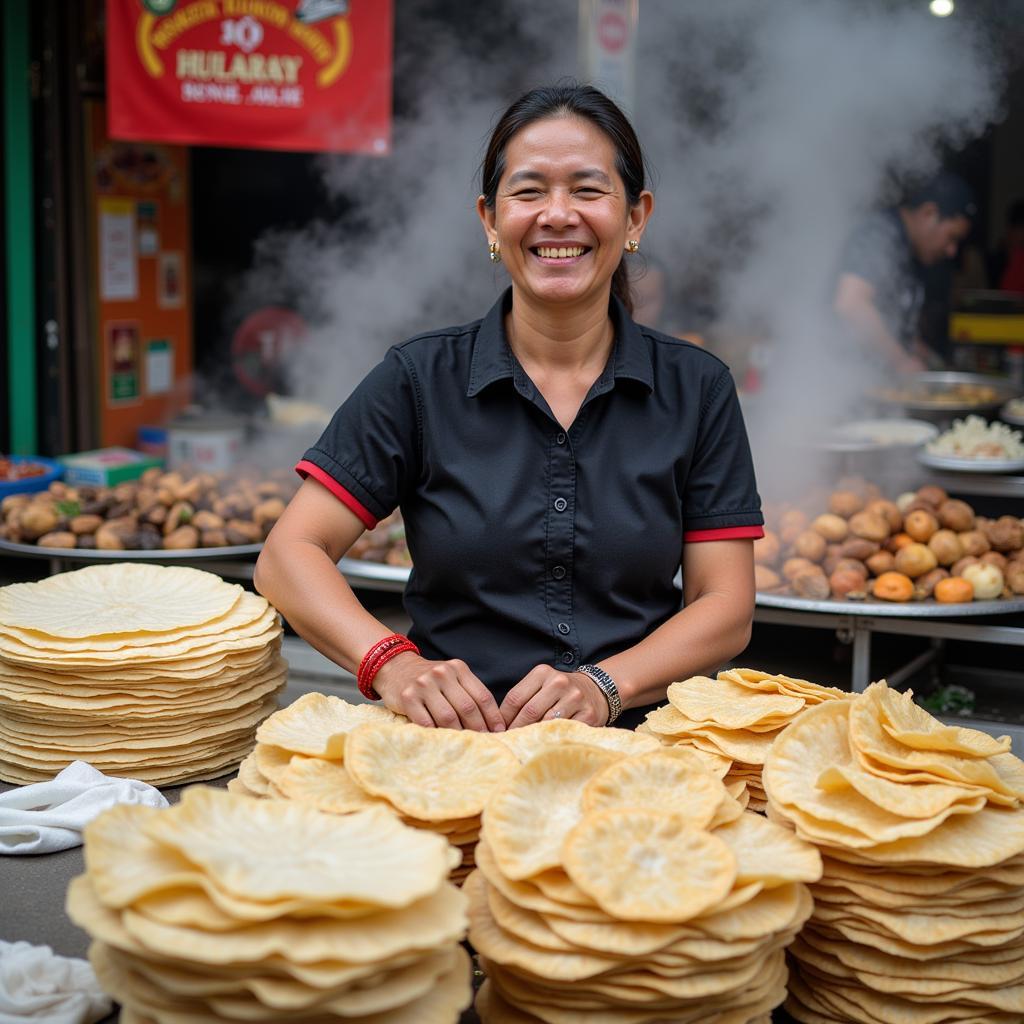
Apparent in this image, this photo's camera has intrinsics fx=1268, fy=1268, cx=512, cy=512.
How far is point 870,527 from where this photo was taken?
389cm

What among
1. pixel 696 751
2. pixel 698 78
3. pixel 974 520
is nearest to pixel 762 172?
pixel 698 78

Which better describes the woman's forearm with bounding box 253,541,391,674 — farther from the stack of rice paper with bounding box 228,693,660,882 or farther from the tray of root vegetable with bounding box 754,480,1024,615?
the tray of root vegetable with bounding box 754,480,1024,615

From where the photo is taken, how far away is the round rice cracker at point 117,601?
6.50ft

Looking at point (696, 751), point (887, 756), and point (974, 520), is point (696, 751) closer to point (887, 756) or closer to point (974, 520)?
point (887, 756)

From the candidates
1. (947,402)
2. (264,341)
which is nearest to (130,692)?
(947,402)

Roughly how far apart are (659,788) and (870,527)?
2690mm

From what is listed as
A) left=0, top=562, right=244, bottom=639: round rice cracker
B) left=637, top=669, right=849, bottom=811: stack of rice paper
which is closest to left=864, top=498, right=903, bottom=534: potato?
left=637, top=669, right=849, bottom=811: stack of rice paper

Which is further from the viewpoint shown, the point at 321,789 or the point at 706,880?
the point at 321,789

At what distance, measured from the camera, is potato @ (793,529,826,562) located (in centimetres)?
384

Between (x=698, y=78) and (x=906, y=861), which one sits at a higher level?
(x=698, y=78)

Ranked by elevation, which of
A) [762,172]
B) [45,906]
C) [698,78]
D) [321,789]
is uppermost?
[698,78]

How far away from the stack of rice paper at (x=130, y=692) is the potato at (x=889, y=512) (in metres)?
2.47

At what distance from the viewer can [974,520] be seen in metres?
4.10

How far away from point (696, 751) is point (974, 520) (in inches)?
111
